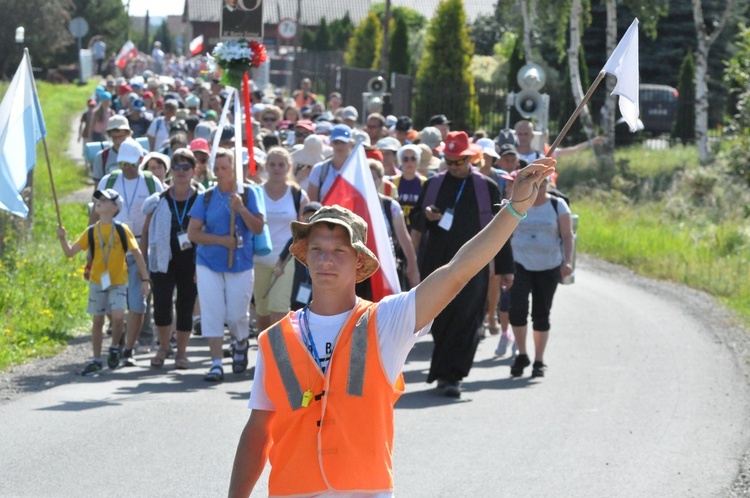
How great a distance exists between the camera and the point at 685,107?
42312 mm

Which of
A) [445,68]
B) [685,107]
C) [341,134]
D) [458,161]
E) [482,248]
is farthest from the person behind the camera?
[685,107]

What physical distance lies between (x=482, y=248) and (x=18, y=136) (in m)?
7.16

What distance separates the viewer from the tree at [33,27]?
4778 cm

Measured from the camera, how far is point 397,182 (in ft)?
47.4

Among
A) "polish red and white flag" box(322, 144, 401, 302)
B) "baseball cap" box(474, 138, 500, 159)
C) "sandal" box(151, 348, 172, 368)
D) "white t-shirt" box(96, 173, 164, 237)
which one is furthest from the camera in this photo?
"baseball cap" box(474, 138, 500, 159)

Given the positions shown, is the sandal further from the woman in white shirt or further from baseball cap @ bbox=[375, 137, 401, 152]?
baseball cap @ bbox=[375, 137, 401, 152]

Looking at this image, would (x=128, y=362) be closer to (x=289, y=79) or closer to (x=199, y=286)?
(x=199, y=286)

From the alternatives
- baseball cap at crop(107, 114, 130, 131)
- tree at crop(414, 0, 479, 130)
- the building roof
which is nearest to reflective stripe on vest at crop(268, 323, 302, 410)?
baseball cap at crop(107, 114, 130, 131)

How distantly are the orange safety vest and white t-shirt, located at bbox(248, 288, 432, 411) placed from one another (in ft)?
0.09

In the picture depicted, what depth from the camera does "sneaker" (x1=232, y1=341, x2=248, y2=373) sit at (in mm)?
11844

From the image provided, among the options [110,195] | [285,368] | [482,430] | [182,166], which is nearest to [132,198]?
[110,195]

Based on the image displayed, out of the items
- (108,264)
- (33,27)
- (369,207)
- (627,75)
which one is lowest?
(108,264)

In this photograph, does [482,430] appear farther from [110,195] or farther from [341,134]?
[341,134]

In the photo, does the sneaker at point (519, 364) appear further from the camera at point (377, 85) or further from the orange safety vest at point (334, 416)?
the camera at point (377, 85)
